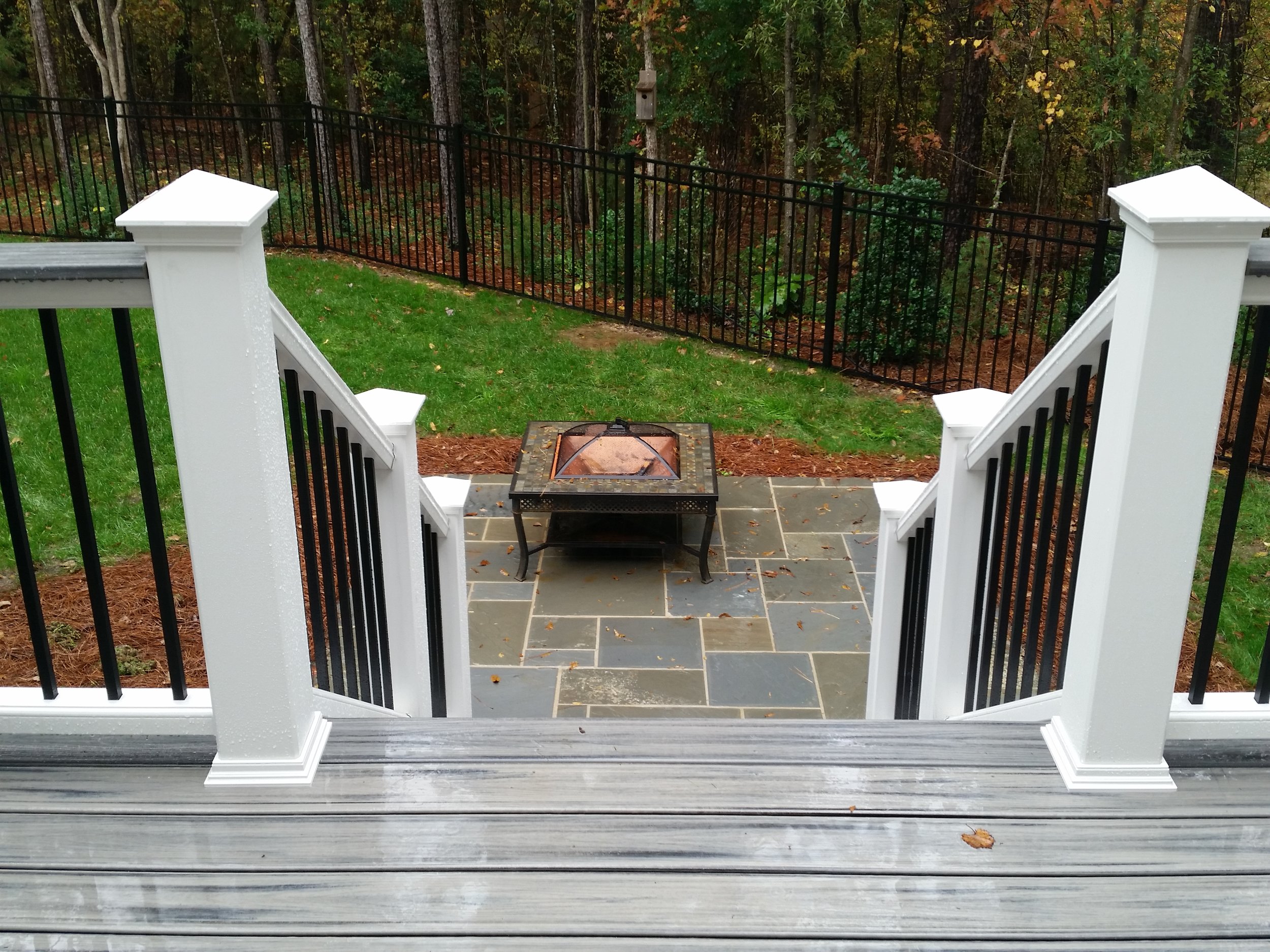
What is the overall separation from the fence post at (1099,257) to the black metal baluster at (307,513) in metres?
6.92

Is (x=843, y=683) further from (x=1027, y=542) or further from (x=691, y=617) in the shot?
(x=1027, y=542)

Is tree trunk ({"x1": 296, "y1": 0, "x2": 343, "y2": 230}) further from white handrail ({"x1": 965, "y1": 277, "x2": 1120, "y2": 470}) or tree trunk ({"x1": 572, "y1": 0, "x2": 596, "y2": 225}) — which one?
white handrail ({"x1": 965, "y1": 277, "x2": 1120, "y2": 470})

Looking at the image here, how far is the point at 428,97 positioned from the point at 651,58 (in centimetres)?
828

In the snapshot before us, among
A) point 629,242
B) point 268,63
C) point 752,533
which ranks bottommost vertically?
point 752,533

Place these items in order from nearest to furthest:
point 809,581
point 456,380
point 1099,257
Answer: point 809,581 < point 1099,257 < point 456,380

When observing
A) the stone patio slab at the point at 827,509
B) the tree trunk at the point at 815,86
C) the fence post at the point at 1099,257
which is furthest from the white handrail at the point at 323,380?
the tree trunk at the point at 815,86

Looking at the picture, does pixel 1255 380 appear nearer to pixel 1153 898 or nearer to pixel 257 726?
pixel 1153 898

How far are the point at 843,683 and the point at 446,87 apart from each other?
931 cm

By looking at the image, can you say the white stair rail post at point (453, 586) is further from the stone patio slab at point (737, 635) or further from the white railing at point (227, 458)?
the stone patio slab at point (737, 635)

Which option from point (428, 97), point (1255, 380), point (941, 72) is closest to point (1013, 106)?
point (941, 72)

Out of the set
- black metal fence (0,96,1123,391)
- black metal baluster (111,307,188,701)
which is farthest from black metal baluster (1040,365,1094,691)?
black metal fence (0,96,1123,391)

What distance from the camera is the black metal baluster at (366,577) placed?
9.77 feet

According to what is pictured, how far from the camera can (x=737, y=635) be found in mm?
6223

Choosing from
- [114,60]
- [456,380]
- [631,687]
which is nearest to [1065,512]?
[631,687]
